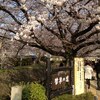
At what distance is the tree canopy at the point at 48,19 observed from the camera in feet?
40.4

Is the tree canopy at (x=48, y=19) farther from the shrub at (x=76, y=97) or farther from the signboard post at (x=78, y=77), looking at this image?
the shrub at (x=76, y=97)

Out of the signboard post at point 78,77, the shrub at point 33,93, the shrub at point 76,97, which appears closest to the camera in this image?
the shrub at point 33,93

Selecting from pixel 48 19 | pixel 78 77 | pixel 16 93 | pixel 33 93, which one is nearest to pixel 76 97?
pixel 78 77

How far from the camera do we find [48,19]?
42.7ft

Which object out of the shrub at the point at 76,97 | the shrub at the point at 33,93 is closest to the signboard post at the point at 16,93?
the shrub at the point at 33,93

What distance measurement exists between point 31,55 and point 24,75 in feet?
34.9

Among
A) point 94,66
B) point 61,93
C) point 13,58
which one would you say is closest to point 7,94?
point 61,93

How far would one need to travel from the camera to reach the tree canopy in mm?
12305

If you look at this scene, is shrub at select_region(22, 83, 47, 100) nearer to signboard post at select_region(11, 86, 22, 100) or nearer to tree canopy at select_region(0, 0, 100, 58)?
signboard post at select_region(11, 86, 22, 100)

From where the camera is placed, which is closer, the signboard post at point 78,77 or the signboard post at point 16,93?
the signboard post at point 16,93

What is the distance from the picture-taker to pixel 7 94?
34.7 feet

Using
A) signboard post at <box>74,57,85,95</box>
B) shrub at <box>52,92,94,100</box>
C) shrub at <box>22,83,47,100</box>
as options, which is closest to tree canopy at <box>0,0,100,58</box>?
signboard post at <box>74,57,85,95</box>

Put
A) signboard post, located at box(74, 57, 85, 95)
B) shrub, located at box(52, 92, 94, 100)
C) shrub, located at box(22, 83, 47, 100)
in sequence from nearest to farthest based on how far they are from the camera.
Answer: shrub, located at box(22, 83, 47, 100)
shrub, located at box(52, 92, 94, 100)
signboard post, located at box(74, 57, 85, 95)

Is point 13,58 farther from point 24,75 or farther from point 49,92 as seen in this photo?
point 49,92
